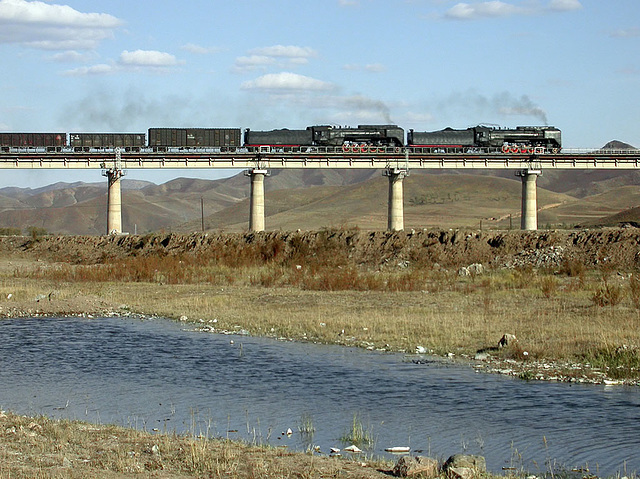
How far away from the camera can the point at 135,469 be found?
1306 cm

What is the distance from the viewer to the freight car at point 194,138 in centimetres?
8988

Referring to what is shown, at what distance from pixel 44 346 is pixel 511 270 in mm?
29257

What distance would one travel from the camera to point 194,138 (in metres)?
90.7

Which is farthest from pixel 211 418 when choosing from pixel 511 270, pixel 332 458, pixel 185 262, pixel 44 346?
pixel 185 262

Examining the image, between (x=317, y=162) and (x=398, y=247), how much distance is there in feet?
109

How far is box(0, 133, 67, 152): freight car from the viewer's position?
86562 mm

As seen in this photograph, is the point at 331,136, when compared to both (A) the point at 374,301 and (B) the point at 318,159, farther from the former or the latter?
(A) the point at 374,301

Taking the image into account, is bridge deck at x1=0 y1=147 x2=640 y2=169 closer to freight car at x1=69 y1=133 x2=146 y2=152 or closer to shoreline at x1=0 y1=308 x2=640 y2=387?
freight car at x1=69 y1=133 x2=146 y2=152

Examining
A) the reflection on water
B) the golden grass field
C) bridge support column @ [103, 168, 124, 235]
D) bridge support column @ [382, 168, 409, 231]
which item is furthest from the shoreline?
bridge support column @ [382, 168, 409, 231]

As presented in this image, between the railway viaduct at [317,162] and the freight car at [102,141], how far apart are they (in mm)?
1295

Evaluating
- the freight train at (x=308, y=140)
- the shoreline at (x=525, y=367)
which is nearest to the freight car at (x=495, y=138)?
the freight train at (x=308, y=140)

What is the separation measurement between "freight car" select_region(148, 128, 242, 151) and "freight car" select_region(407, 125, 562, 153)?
62.8ft

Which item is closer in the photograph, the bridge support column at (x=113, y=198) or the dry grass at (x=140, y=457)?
the dry grass at (x=140, y=457)

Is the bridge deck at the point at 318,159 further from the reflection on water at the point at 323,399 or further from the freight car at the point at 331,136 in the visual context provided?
the reflection on water at the point at 323,399
